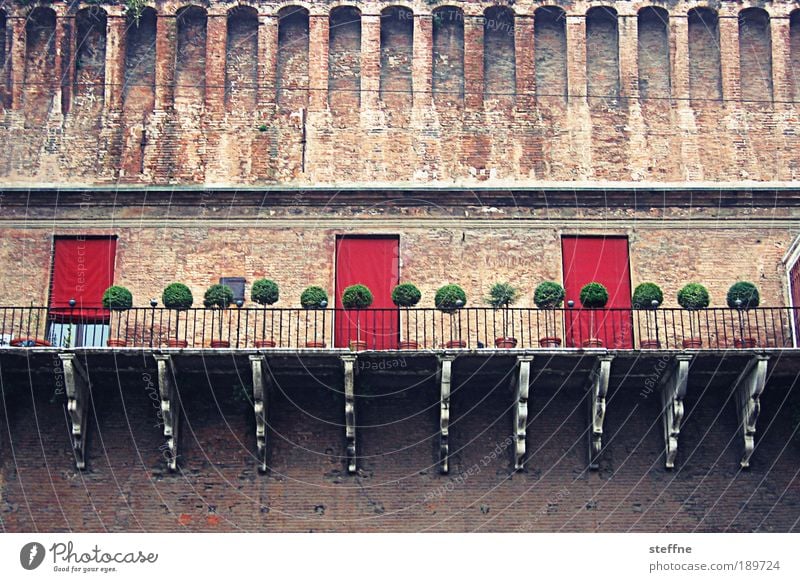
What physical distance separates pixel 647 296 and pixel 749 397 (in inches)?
86.4

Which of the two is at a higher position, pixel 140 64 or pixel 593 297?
pixel 140 64

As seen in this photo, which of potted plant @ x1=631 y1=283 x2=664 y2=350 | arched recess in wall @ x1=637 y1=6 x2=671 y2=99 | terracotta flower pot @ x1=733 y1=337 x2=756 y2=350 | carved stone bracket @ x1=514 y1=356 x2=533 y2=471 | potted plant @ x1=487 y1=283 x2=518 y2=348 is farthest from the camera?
arched recess in wall @ x1=637 y1=6 x2=671 y2=99

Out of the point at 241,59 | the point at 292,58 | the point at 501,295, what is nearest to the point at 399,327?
the point at 501,295

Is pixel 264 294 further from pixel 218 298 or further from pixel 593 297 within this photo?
pixel 593 297

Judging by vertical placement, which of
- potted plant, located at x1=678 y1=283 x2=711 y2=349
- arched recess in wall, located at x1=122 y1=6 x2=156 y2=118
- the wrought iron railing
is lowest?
the wrought iron railing

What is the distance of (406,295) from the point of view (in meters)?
27.1

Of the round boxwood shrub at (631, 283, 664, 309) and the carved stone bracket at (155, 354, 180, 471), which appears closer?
the carved stone bracket at (155, 354, 180, 471)

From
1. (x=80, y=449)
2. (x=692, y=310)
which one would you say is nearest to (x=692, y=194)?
(x=692, y=310)

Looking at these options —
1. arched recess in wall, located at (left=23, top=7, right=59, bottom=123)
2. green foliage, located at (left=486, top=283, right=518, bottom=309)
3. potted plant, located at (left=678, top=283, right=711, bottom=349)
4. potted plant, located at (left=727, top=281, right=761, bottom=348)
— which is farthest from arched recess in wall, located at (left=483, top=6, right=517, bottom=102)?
arched recess in wall, located at (left=23, top=7, right=59, bottom=123)

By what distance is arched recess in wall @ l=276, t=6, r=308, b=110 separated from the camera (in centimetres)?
3009

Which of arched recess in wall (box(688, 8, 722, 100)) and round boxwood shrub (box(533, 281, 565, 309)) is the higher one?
arched recess in wall (box(688, 8, 722, 100))

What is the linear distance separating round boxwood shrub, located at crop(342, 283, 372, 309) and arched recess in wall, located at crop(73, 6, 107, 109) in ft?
20.7

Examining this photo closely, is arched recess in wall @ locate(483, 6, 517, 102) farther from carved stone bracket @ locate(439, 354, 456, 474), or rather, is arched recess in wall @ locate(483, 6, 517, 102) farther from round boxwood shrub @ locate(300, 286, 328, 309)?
carved stone bracket @ locate(439, 354, 456, 474)

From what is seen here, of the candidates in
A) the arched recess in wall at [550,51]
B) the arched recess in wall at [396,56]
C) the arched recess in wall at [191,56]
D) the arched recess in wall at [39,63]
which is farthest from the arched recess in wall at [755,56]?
the arched recess in wall at [39,63]
